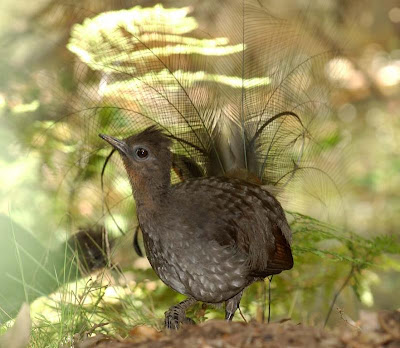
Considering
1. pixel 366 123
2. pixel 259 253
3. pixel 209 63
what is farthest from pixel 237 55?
pixel 366 123

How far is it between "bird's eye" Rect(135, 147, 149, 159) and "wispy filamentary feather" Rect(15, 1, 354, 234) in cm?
31

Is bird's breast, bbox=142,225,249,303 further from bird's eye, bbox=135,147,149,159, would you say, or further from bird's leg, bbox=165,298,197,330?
bird's eye, bbox=135,147,149,159

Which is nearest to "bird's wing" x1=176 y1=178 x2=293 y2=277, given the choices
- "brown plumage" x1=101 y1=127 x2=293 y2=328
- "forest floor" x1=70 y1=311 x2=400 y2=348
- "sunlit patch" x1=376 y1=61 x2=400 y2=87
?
"brown plumage" x1=101 y1=127 x2=293 y2=328

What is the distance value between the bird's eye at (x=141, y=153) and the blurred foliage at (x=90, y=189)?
443 millimetres

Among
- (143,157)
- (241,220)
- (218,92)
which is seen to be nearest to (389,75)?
(218,92)

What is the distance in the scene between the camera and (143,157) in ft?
8.74

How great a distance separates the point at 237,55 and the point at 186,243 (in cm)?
99

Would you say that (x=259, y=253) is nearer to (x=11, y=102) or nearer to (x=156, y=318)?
(x=156, y=318)

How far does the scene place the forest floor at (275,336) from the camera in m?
1.93

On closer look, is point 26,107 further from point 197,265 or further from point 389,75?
point 389,75

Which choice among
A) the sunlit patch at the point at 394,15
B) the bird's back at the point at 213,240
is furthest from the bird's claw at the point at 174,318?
the sunlit patch at the point at 394,15

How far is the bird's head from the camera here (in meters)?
2.65

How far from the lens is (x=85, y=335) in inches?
99.5

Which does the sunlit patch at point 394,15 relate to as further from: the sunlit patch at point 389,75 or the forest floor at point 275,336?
the forest floor at point 275,336
